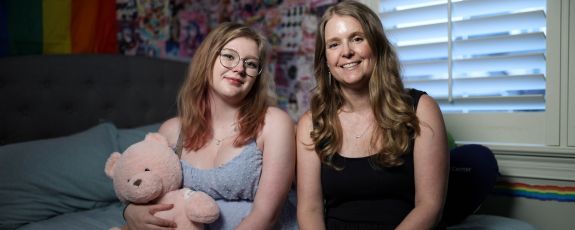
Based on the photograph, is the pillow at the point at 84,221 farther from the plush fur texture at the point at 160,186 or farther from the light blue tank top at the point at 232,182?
the light blue tank top at the point at 232,182

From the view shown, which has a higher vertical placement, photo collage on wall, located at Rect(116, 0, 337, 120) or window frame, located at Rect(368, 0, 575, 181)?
photo collage on wall, located at Rect(116, 0, 337, 120)

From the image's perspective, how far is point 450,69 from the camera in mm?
1810

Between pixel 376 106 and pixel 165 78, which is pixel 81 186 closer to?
pixel 165 78

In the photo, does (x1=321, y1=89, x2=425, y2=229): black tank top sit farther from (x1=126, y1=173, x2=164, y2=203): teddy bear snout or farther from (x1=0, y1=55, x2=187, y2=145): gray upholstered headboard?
(x1=0, y1=55, x2=187, y2=145): gray upholstered headboard

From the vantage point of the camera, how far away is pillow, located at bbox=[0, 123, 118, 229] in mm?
1617

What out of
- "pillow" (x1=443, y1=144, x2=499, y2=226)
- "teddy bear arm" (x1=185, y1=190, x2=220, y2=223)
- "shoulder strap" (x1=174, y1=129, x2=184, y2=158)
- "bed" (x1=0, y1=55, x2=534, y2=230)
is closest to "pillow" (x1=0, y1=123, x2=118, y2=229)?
"bed" (x1=0, y1=55, x2=534, y2=230)

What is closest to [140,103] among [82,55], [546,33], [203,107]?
[82,55]

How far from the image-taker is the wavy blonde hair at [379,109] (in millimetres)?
1292

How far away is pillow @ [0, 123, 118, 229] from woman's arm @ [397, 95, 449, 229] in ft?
4.01

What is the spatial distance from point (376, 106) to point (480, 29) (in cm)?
69

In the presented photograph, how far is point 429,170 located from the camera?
1.27 metres

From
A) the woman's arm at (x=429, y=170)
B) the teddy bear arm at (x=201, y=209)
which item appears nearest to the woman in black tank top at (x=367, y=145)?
the woman's arm at (x=429, y=170)

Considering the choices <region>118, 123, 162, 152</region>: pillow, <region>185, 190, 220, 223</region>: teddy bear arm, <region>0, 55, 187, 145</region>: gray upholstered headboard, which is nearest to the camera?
<region>185, 190, 220, 223</region>: teddy bear arm

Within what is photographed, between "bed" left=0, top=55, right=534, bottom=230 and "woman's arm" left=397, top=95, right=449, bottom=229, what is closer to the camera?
"woman's arm" left=397, top=95, right=449, bottom=229
